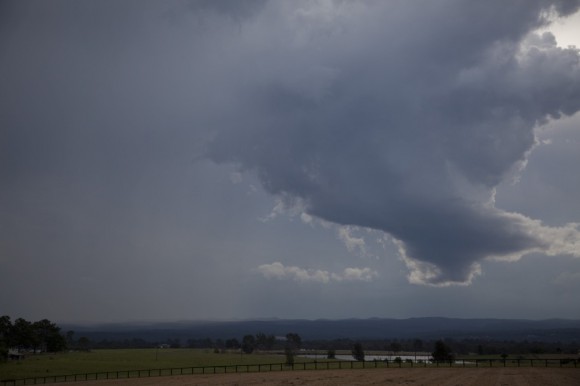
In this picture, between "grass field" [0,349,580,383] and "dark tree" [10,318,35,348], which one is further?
"dark tree" [10,318,35,348]

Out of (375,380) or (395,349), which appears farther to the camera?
(395,349)

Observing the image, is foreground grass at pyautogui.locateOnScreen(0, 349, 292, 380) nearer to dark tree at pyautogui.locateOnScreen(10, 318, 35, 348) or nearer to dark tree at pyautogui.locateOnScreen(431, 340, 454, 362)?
dark tree at pyautogui.locateOnScreen(10, 318, 35, 348)

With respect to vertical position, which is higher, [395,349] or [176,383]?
[176,383]

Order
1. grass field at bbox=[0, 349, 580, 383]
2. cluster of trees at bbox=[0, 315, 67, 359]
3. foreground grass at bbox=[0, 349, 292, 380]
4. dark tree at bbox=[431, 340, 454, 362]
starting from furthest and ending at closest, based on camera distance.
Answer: cluster of trees at bbox=[0, 315, 67, 359]
dark tree at bbox=[431, 340, 454, 362]
foreground grass at bbox=[0, 349, 292, 380]
grass field at bbox=[0, 349, 580, 383]

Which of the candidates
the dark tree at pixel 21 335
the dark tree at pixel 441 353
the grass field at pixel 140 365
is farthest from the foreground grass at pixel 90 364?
the dark tree at pixel 441 353

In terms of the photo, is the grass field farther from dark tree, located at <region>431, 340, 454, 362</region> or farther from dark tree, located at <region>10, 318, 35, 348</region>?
dark tree, located at <region>10, 318, 35, 348</region>

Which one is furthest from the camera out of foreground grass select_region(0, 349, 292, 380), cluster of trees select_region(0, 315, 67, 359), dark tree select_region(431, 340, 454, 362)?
cluster of trees select_region(0, 315, 67, 359)

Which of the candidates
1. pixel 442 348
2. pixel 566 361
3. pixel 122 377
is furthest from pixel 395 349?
pixel 122 377

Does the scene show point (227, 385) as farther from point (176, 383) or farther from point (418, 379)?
point (418, 379)

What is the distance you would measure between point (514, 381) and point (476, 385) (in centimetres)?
632

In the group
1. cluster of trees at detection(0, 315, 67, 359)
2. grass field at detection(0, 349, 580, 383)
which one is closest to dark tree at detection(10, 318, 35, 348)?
cluster of trees at detection(0, 315, 67, 359)

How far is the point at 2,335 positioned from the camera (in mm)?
141125

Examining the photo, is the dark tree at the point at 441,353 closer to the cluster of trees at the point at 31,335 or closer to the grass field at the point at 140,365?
the grass field at the point at 140,365

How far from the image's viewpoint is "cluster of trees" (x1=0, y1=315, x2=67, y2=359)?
141750 mm
